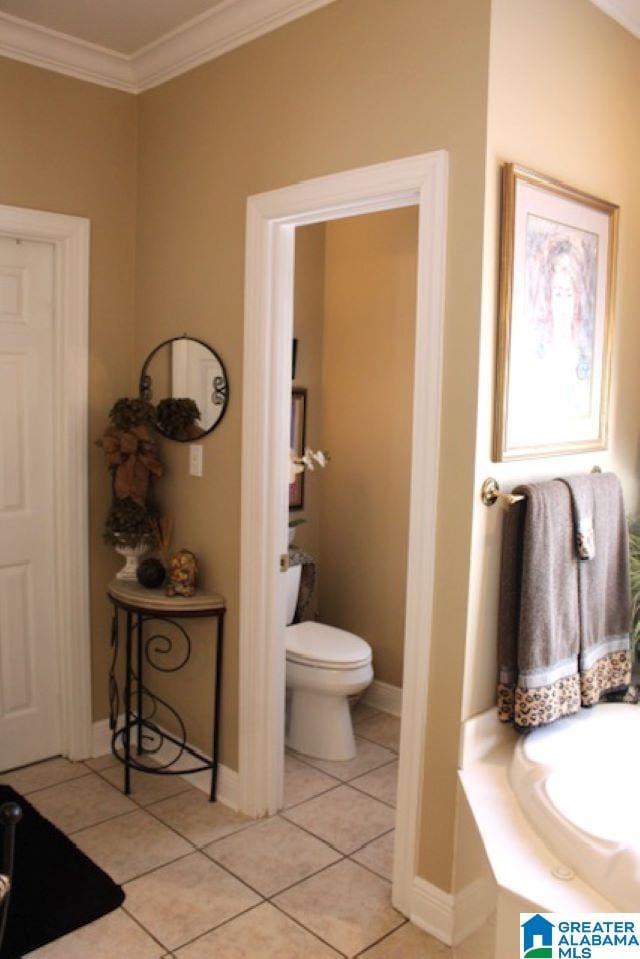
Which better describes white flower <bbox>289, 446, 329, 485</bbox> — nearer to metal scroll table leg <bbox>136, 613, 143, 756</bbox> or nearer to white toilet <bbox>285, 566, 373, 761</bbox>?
white toilet <bbox>285, 566, 373, 761</bbox>

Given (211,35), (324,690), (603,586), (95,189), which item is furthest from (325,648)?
(211,35)

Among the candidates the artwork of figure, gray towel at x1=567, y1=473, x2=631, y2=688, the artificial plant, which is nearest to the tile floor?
gray towel at x1=567, y1=473, x2=631, y2=688

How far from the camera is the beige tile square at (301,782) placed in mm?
3074

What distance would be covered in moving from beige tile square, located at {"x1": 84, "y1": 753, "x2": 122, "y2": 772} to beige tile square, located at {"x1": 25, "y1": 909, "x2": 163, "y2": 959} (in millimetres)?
951

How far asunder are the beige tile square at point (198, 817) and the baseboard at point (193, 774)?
0.12 ft

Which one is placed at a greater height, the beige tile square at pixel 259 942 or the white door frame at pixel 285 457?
the white door frame at pixel 285 457

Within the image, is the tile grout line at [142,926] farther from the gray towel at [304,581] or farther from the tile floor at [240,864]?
the gray towel at [304,581]

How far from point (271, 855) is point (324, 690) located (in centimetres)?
75

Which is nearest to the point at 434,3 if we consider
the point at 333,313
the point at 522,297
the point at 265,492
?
the point at 522,297

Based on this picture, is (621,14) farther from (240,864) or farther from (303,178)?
(240,864)

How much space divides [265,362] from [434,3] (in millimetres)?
1139

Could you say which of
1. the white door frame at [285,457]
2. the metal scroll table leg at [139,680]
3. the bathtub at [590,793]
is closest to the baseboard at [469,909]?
the white door frame at [285,457]

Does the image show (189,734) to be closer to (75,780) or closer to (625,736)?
(75,780)

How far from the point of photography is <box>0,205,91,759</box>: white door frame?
3129 mm
